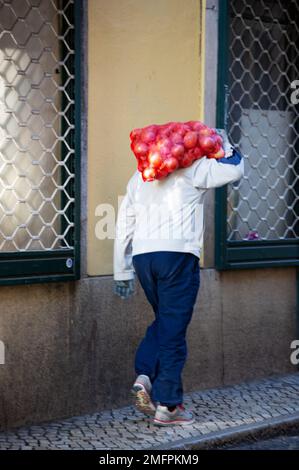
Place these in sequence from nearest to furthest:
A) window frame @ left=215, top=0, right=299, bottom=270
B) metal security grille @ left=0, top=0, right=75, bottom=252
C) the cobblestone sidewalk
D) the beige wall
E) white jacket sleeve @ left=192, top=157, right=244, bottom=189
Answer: the cobblestone sidewalk < white jacket sleeve @ left=192, top=157, right=244, bottom=189 < metal security grille @ left=0, top=0, right=75, bottom=252 < the beige wall < window frame @ left=215, top=0, right=299, bottom=270

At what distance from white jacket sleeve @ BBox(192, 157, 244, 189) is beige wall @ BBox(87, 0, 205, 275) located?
2.95 feet

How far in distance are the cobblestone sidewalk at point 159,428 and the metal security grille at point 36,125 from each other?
1.20 meters

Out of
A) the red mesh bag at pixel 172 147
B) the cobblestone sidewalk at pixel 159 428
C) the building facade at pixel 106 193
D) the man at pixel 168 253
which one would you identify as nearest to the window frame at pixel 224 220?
the building facade at pixel 106 193

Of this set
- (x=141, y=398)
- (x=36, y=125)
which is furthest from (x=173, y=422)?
(x=36, y=125)

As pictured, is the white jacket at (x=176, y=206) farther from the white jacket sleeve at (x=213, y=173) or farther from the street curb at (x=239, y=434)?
the street curb at (x=239, y=434)

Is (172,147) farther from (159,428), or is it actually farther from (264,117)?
(264,117)

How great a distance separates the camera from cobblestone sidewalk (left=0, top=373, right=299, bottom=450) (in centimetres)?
568

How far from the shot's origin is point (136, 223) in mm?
6027

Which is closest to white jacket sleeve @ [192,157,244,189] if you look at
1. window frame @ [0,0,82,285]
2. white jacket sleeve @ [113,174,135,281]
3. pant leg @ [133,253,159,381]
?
white jacket sleeve @ [113,174,135,281]

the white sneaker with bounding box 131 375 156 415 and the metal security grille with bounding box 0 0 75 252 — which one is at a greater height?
the metal security grille with bounding box 0 0 75 252

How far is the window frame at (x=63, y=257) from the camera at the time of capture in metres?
5.98

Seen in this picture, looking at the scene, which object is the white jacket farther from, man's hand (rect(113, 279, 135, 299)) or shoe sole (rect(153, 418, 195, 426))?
shoe sole (rect(153, 418, 195, 426))

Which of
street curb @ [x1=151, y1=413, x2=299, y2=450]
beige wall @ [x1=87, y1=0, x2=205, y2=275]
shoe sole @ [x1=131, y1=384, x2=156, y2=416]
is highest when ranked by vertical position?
beige wall @ [x1=87, y1=0, x2=205, y2=275]

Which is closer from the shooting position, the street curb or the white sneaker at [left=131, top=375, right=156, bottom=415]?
the street curb
